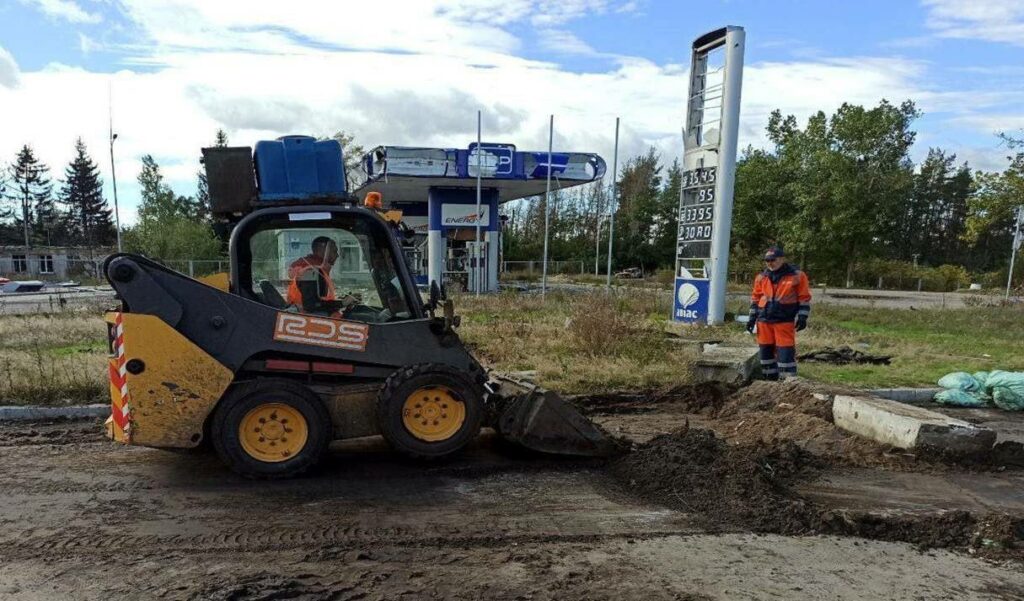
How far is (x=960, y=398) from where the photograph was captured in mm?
8250

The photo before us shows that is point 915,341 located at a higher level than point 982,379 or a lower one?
lower

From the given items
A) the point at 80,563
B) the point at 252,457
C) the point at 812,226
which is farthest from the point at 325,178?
the point at 812,226

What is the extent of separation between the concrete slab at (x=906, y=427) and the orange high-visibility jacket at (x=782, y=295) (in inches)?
73.9

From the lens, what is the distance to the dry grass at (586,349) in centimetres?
872

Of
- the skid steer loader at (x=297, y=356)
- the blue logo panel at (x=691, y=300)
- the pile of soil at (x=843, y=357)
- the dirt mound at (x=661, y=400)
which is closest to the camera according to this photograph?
the skid steer loader at (x=297, y=356)

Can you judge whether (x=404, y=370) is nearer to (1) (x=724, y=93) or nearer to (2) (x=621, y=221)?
(1) (x=724, y=93)

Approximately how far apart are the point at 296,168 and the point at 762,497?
13.8 feet

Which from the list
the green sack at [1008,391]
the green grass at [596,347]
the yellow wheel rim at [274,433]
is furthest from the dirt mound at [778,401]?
the yellow wheel rim at [274,433]

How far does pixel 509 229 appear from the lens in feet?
175

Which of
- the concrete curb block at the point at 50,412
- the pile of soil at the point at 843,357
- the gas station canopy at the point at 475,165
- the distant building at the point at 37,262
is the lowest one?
the distant building at the point at 37,262

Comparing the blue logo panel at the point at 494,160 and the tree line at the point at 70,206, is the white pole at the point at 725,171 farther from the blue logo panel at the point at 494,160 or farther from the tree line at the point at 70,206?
the tree line at the point at 70,206

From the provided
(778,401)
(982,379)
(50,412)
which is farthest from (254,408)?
(982,379)

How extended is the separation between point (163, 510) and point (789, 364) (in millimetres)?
7053

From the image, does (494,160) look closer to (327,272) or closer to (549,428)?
(327,272)
